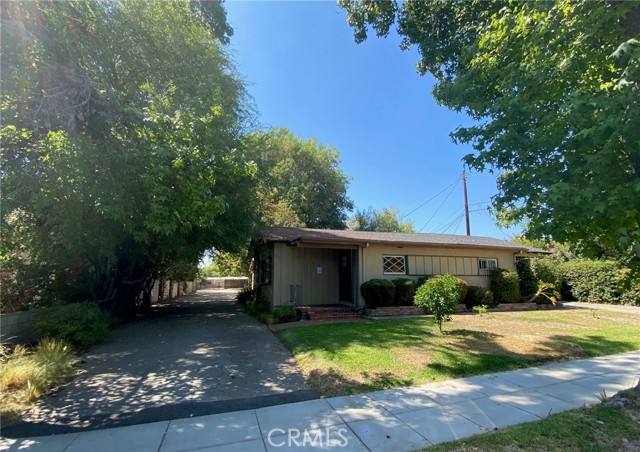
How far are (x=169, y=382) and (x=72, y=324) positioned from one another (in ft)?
13.8

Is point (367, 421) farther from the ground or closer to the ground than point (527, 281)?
closer to the ground

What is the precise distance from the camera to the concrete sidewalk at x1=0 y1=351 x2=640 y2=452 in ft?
11.7

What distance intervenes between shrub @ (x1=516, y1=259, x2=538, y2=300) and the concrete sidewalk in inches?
477

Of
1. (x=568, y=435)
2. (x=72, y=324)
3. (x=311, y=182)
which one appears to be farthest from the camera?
(x=311, y=182)

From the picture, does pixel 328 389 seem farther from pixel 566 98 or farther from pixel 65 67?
pixel 65 67

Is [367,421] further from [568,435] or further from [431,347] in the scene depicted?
[431,347]

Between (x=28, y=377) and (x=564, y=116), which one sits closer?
(x=564, y=116)

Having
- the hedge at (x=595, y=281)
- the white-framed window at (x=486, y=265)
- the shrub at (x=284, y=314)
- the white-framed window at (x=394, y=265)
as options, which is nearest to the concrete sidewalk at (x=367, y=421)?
the shrub at (x=284, y=314)

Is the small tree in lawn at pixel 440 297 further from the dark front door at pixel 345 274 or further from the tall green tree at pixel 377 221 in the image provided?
the tall green tree at pixel 377 221

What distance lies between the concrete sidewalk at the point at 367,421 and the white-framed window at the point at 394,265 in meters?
8.74

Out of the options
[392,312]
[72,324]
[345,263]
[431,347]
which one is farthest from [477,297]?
[72,324]

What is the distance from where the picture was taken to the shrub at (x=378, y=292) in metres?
12.6

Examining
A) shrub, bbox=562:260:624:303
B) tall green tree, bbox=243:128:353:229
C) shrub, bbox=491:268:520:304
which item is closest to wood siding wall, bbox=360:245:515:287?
shrub, bbox=491:268:520:304

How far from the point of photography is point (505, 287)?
600 inches
